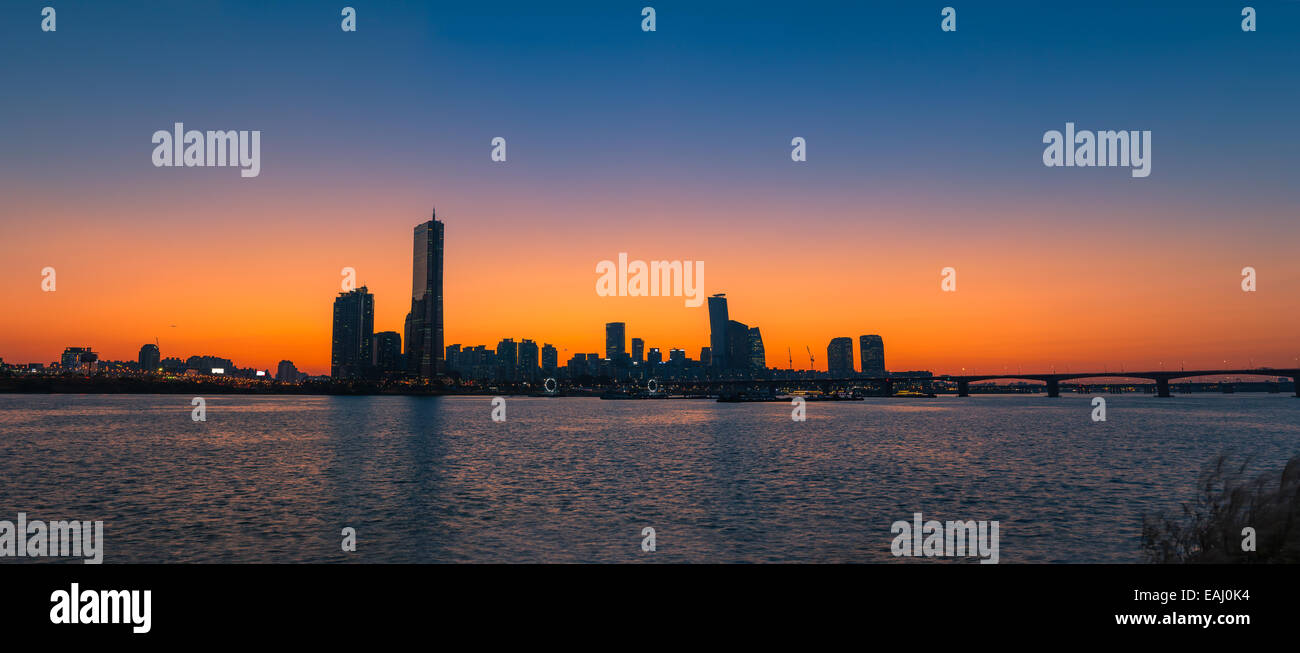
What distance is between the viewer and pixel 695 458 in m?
67.0

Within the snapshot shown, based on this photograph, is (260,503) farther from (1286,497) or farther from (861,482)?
(1286,497)

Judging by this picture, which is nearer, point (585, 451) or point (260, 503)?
point (260, 503)

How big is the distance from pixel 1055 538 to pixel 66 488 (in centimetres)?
5463

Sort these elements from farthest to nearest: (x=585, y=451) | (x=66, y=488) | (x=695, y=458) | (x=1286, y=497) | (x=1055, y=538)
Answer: (x=585, y=451) < (x=695, y=458) < (x=66, y=488) < (x=1055, y=538) < (x=1286, y=497)
